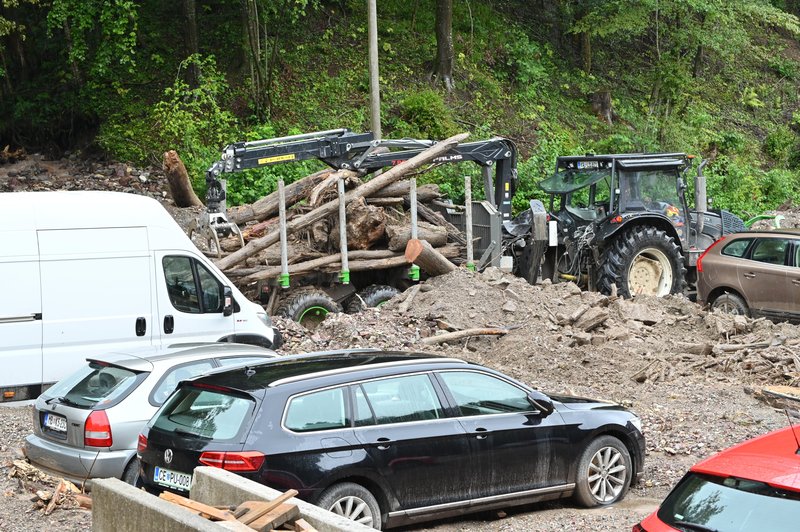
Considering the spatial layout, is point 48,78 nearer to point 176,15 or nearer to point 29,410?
point 176,15

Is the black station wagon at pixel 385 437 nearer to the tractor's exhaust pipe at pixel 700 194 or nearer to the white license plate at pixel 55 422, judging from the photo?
the white license plate at pixel 55 422

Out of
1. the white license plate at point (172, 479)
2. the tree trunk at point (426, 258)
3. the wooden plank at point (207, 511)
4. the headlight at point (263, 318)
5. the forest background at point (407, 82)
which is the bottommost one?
the white license plate at point (172, 479)

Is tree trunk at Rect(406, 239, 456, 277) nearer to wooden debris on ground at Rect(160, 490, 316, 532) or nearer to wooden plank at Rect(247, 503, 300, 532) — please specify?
wooden debris on ground at Rect(160, 490, 316, 532)

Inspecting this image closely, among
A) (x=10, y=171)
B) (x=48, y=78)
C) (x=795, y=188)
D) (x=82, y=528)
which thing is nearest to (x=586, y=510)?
(x=82, y=528)

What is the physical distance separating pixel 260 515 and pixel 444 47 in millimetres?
26553

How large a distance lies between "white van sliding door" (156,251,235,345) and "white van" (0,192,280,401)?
1 cm

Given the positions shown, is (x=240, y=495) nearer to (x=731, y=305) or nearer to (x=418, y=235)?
(x=418, y=235)

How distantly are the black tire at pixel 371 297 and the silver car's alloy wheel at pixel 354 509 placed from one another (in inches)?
358

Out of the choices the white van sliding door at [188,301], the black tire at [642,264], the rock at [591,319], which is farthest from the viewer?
the black tire at [642,264]

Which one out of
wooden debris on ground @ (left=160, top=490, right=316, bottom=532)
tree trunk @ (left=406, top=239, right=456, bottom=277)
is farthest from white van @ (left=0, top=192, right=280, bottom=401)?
wooden debris on ground @ (left=160, top=490, right=316, bottom=532)

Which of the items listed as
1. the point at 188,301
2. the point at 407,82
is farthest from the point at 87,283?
the point at 407,82

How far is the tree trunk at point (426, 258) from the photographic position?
1639 centimetres

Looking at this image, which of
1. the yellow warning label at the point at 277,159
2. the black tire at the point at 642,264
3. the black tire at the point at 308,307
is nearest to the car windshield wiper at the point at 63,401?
the black tire at the point at 308,307

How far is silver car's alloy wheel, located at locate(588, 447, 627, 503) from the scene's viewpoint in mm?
8578
